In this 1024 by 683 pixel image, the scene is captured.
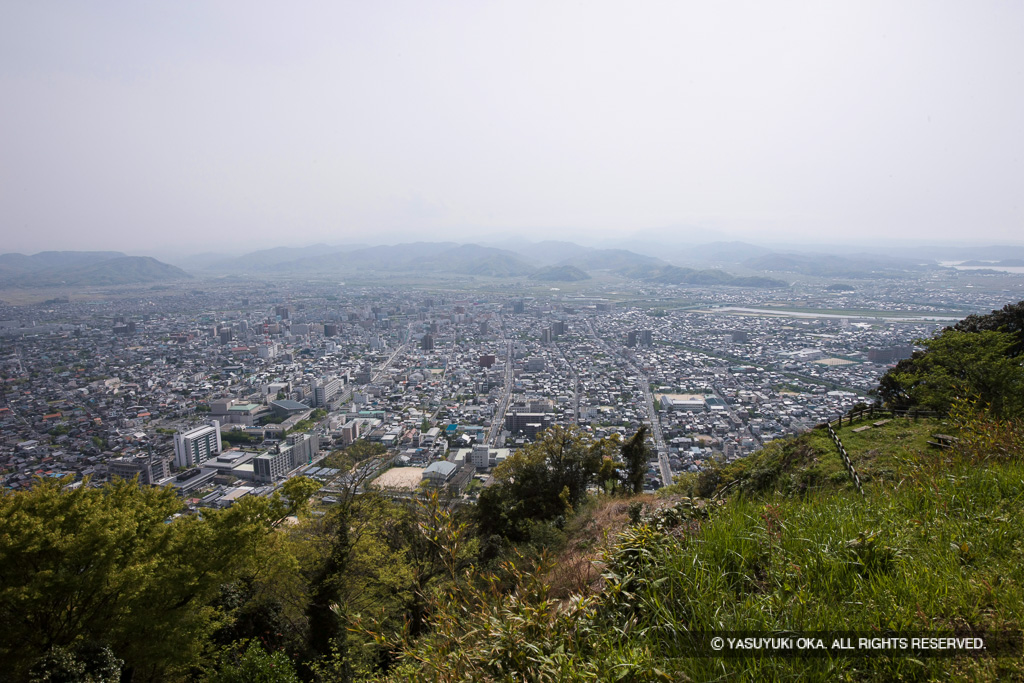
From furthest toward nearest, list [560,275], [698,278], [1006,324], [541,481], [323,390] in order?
1. [560,275]
2. [698,278]
3. [323,390]
4. [1006,324]
5. [541,481]

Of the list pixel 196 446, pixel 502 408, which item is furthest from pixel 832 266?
pixel 196 446

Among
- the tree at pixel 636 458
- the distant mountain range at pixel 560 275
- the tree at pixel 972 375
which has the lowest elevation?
the tree at pixel 636 458

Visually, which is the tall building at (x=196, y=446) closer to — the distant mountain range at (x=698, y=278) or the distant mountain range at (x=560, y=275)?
the distant mountain range at (x=698, y=278)

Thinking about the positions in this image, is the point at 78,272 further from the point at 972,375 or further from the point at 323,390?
the point at 972,375

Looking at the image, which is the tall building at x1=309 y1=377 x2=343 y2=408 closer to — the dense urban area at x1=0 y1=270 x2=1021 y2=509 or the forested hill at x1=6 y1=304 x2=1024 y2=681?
the dense urban area at x1=0 y1=270 x2=1021 y2=509

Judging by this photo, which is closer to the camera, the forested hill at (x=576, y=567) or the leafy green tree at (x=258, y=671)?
the forested hill at (x=576, y=567)

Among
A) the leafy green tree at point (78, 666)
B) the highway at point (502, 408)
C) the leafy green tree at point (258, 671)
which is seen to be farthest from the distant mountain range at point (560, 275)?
the leafy green tree at point (78, 666)
